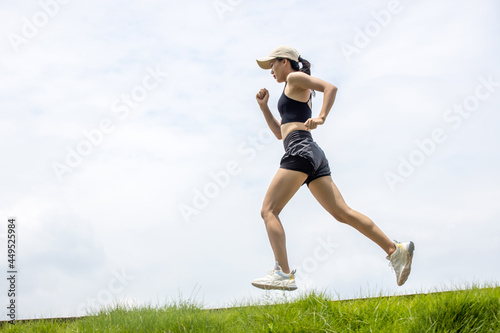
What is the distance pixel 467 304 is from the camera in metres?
4.52

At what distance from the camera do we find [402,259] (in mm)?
5688

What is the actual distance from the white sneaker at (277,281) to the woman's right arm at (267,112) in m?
1.47

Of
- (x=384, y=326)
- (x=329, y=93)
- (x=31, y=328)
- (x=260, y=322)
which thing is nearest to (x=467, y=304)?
(x=384, y=326)

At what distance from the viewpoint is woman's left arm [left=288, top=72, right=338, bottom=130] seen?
5.08 metres

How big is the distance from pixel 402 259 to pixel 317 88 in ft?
6.18

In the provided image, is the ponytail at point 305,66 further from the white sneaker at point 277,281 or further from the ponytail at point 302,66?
the white sneaker at point 277,281

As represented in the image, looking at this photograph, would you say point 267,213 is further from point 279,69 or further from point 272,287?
point 279,69

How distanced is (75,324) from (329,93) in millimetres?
2986

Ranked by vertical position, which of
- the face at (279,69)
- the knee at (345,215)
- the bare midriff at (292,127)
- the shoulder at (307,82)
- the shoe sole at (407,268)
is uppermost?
the face at (279,69)

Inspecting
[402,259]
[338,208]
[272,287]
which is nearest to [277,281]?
[272,287]

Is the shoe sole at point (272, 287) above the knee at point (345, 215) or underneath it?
underneath

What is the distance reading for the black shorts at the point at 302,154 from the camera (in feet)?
17.3

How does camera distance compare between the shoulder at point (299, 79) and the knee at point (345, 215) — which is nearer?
the shoulder at point (299, 79)

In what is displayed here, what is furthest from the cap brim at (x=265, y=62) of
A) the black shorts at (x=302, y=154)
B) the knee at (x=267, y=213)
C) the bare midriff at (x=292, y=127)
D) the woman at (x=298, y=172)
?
the knee at (x=267, y=213)
